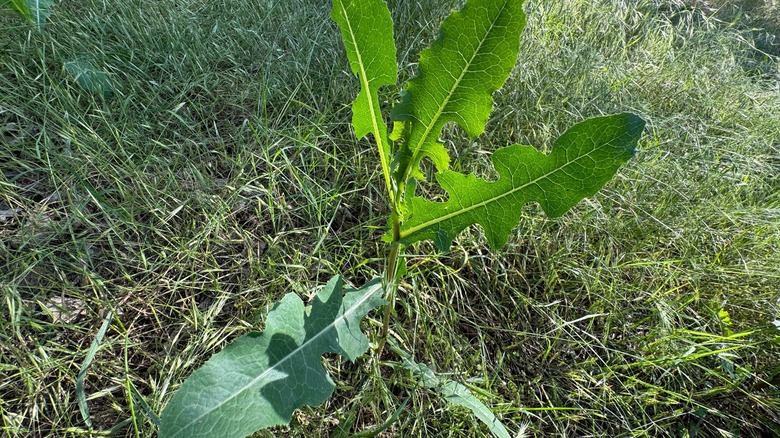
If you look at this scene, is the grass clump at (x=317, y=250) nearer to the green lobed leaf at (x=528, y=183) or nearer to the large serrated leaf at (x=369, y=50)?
the green lobed leaf at (x=528, y=183)

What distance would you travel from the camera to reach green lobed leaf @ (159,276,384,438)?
0.73 m

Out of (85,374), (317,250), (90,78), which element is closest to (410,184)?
(317,250)

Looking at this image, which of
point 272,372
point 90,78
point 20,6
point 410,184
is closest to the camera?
point 272,372

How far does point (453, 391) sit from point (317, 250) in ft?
1.63

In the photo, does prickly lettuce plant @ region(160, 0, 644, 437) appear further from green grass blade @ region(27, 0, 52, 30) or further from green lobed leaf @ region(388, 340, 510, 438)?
green grass blade @ region(27, 0, 52, 30)

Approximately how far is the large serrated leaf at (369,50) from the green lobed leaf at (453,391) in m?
0.40

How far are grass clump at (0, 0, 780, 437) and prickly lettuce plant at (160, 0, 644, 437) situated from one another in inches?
8.0

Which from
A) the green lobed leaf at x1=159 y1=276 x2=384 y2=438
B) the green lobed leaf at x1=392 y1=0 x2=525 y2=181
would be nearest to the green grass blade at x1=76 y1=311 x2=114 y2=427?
the green lobed leaf at x1=159 y1=276 x2=384 y2=438

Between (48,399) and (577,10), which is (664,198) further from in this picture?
(48,399)

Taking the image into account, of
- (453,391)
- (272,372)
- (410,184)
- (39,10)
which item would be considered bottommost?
(453,391)

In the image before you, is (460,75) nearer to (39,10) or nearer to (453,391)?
(453,391)

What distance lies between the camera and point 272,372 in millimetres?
812

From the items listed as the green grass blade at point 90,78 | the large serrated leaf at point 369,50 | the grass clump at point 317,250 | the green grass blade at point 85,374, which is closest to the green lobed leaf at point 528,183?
the large serrated leaf at point 369,50

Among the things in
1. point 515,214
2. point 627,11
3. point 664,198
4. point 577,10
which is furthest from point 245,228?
point 627,11
